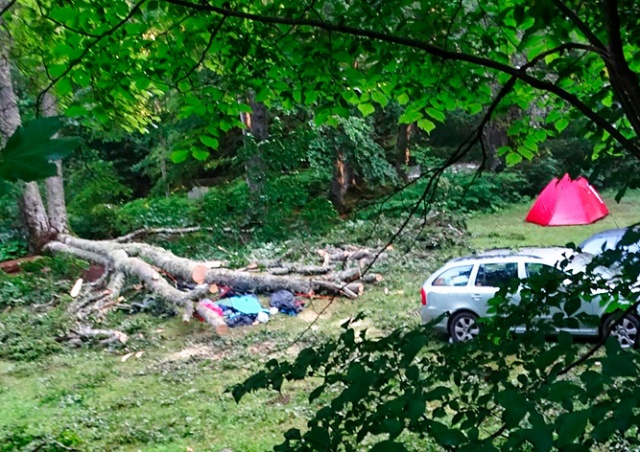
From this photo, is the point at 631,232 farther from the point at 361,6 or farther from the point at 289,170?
the point at 289,170

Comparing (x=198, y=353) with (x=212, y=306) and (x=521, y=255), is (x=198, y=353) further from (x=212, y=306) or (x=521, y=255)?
(x=521, y=255)

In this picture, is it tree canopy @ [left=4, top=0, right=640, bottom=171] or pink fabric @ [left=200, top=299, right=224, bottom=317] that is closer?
tree canopy @ [left=4, top=0, right=640, bottom=171]

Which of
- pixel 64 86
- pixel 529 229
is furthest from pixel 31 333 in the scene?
pixel 529 229

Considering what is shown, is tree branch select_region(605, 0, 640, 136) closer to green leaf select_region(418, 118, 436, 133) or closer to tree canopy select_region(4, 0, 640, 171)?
tree canopy select_region(4, 0, 640, 171)

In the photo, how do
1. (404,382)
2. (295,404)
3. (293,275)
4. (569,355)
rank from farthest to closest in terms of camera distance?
1. (293,275)
2. (295,404)
3. (404,382)
4. (569,355)

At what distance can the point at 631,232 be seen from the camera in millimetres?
2061

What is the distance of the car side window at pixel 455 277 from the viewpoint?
8.11 metres

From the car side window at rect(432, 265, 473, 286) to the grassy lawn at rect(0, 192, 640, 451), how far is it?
121 centimetres

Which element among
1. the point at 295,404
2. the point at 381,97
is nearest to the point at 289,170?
the point at 295,404

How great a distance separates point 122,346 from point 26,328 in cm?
221

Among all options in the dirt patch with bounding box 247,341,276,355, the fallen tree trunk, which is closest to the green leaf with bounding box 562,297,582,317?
the dirt patch with bounding box 247,341,276,355

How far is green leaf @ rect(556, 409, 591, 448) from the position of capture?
3.12ft

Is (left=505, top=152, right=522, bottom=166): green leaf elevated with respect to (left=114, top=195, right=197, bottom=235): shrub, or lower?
elevated

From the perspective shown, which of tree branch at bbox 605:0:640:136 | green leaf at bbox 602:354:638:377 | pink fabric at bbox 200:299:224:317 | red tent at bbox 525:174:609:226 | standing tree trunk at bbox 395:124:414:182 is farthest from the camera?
standing tree trunk at bbox 395:124:414:182
